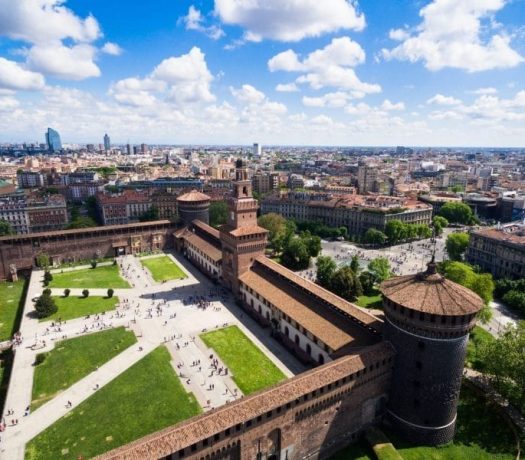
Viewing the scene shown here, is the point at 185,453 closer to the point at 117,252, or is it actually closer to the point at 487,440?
the point at 487,440

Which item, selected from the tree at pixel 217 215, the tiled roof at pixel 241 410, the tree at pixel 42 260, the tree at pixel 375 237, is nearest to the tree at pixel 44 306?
the tree at pixel 42 260

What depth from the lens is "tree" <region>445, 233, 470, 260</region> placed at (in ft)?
310

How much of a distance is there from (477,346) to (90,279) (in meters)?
72.5

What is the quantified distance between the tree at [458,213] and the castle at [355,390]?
363 ft

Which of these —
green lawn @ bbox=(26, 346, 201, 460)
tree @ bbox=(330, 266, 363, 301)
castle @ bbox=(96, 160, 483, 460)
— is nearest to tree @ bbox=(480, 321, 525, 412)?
castle @ bbox=(96, 160, 483, 460)

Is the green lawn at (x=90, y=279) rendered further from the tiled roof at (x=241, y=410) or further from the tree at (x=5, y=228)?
the tiled roof at (x=241, y=410)

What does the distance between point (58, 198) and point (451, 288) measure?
485ft

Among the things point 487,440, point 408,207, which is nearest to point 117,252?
point 487,440

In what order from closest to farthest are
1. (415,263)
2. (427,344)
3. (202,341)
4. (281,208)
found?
(427,344)
(202,341)
(415,263)
(281,208)

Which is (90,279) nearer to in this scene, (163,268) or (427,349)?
(163,268)

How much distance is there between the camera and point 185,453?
89.2ft

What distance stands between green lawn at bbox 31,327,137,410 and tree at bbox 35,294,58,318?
1032cm

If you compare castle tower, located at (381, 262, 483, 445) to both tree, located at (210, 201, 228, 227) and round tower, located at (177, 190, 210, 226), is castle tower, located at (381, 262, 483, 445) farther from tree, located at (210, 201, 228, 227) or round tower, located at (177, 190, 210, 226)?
tree, located at (210, 201, 228, 227)

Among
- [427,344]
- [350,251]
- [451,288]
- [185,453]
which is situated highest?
[451,288]
